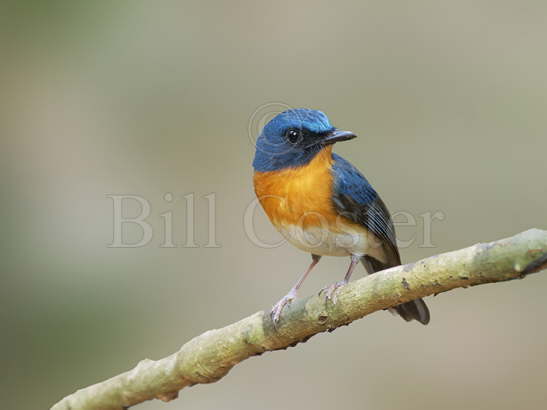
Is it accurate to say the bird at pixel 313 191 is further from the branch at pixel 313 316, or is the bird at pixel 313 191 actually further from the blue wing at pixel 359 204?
the branch at pixel 313 316

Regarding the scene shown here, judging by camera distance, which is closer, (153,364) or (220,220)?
(153,364)

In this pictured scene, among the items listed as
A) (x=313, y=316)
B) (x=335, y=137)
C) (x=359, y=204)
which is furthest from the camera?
(x=359, y=204)

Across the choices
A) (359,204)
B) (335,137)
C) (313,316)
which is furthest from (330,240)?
(313,316)

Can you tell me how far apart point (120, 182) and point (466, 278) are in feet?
14.6

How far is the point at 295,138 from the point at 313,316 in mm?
989

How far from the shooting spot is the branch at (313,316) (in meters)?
2.11

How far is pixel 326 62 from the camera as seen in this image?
6.38 meters

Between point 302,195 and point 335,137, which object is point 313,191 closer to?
point 302,195

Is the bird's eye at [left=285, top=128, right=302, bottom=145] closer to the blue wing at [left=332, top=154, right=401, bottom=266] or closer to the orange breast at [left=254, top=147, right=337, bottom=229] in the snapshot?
the orange breast at [left=254, top=147, right=337, bottom=229]

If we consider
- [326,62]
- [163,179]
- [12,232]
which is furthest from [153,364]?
[326,62]

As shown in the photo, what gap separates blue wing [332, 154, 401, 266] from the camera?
343cm

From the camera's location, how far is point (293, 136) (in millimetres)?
3434

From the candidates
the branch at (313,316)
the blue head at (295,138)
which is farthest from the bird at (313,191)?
the branch at (313,316)

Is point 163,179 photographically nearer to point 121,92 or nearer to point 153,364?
point 121,92
